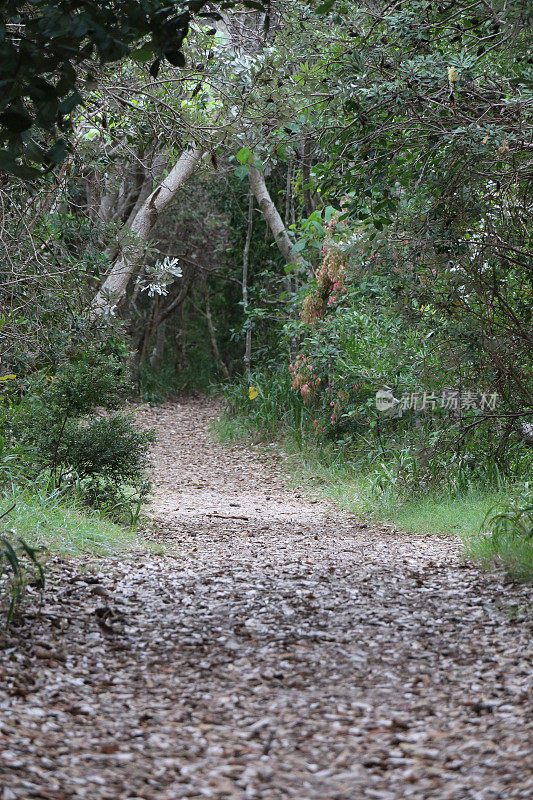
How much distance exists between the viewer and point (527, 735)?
208 cm

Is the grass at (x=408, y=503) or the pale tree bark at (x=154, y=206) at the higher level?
the pale tree bark at (x=154, y=206)

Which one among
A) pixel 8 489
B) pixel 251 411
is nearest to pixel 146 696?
pixel 8 489

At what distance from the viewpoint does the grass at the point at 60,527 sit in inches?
161

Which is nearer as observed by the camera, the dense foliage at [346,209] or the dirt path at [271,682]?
the dirt path at [271,682]

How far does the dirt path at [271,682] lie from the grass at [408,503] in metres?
0.16

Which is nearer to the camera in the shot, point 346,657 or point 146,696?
point 146,696

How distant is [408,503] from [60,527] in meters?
2.60

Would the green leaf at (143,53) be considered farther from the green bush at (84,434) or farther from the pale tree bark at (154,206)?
the pale tree bark at (154,206)

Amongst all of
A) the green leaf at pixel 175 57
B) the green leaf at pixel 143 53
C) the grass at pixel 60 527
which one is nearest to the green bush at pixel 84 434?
the grass at pixel 60 527

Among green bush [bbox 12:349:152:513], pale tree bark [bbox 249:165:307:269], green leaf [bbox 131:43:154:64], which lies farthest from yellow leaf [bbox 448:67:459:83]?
pale tree bark [bbox 249:165:307:269]

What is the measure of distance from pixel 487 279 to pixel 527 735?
3076 mm

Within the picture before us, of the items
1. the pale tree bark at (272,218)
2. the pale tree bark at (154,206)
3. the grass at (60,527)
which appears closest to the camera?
the grass at (60,527)

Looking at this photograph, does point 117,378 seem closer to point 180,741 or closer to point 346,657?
point 346,657

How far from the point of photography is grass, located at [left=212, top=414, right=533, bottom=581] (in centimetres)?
371
